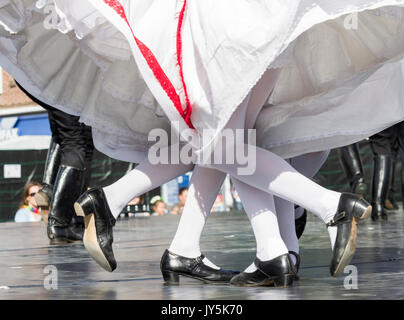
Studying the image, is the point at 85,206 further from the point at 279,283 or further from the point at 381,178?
the point at 381,178

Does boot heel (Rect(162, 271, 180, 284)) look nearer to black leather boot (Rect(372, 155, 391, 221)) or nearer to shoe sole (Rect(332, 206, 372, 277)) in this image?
shoe sole (Rect(332, 206, 372, 277))

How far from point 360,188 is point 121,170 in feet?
19.6

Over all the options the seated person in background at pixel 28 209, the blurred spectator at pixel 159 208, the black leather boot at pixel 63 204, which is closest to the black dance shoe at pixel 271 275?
the black leather boot at pixel 63 204

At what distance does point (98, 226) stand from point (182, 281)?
12.8 inches

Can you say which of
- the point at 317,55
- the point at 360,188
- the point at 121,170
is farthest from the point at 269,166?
the point at 121,170

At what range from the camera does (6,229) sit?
5988 mm

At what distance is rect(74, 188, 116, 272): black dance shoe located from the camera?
96.2 inches

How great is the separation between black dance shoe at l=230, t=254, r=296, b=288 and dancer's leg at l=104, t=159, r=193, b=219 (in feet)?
1.48

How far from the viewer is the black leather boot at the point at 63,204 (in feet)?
13.8

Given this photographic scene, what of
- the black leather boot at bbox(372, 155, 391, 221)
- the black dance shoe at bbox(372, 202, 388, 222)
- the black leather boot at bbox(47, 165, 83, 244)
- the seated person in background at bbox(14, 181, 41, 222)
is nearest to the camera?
the black leather boot at bbox(47, 165, 83, 244)

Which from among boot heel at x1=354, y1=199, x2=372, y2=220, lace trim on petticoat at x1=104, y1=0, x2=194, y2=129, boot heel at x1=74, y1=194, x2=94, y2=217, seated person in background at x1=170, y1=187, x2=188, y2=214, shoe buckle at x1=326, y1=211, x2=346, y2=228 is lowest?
shoe buckle at x1=326, y1=211, x2=346, y2=228

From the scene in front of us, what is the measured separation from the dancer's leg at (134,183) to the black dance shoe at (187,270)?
234 mm

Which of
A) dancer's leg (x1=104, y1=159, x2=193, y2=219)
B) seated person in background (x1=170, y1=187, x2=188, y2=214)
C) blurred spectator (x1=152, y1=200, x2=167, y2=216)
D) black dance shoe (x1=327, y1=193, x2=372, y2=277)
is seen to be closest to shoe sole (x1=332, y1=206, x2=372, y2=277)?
black dance shoe (x1=327, y1=193, x2=372, y2=277)

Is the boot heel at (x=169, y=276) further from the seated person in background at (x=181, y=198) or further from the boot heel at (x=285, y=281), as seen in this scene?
the seated person in background at (x=181, y=198)
